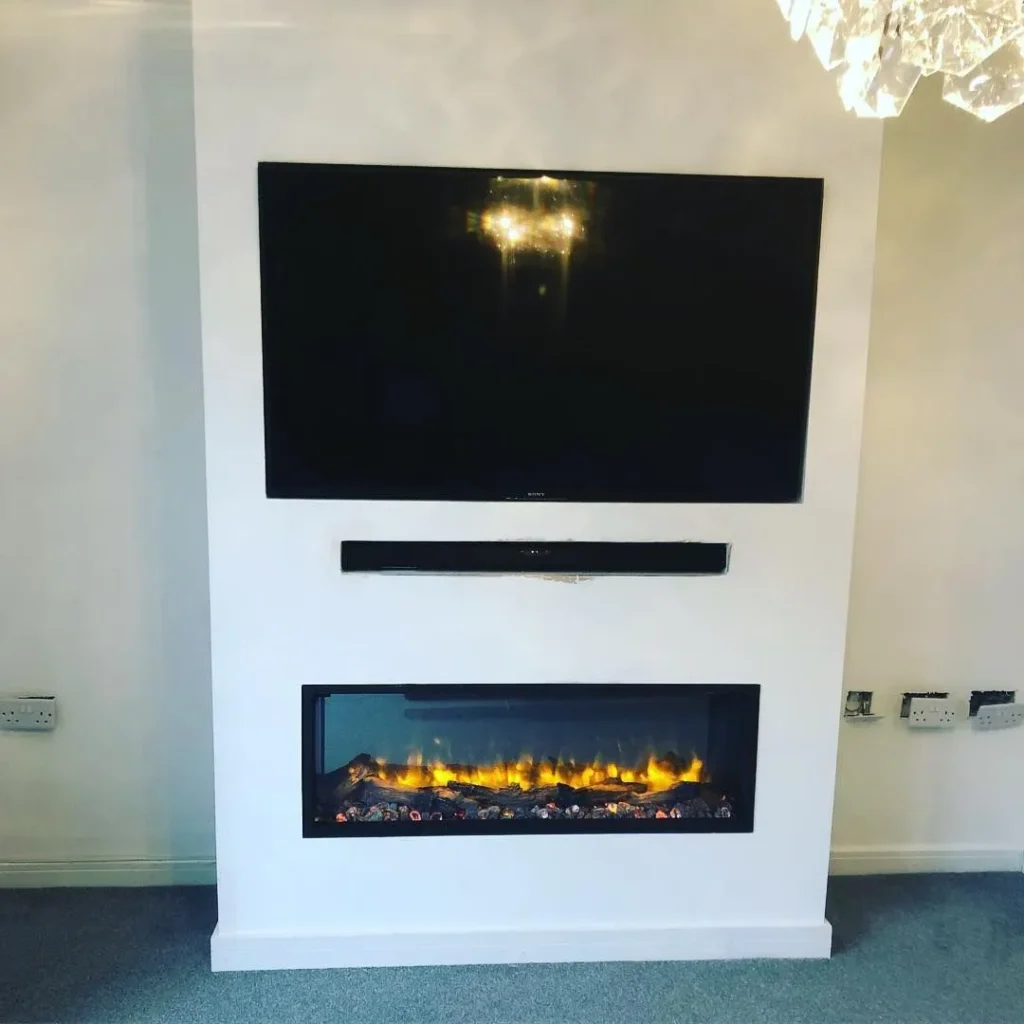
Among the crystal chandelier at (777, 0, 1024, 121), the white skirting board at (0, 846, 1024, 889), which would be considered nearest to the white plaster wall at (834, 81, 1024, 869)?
the white skirting board at (0, 846, 1024, 889)

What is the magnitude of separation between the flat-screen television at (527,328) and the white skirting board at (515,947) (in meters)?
1.11

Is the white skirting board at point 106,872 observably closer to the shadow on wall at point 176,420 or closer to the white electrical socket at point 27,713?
the shadow on wall at point 176,420

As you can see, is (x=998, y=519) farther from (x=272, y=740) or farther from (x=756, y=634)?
(x=272, y=740)

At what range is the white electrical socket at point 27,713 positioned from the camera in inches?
92.8

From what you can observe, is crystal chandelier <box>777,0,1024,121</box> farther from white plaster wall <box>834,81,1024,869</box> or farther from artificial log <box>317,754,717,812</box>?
artificial log <box>317,754,717,812</box>

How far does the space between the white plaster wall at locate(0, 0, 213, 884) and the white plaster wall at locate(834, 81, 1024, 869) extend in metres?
1.89

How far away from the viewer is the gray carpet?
1.99 meters

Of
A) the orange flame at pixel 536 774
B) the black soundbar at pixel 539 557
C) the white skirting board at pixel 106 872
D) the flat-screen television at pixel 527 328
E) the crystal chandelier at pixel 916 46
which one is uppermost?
the crystal chandelier at pixel 916 46

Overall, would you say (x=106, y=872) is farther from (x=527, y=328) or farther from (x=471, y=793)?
(x=527, y=328)

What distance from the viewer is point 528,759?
228 centimetres

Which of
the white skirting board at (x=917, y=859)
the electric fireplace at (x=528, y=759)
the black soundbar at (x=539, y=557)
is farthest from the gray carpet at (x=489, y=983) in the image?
the black soundbar at (x=539, y=557)

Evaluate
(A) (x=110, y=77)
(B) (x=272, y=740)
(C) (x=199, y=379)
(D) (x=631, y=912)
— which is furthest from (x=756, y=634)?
(A) (x=110, y=77)

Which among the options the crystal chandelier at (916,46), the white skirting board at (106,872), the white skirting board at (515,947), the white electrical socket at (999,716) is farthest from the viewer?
the white electrical socket at (999,716)

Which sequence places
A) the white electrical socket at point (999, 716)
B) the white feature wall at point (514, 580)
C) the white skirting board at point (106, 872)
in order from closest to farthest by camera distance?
the white feature wall at point (514, 580) → the white skirting board at point (106, 872) → the white electrical socket at point (999, 716)
